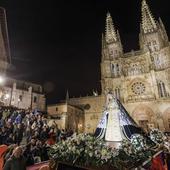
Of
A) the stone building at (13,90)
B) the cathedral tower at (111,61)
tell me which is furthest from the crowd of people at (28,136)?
the cathedral tower at (111,61)

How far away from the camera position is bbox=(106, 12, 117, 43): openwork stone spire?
145ft

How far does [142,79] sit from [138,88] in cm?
234

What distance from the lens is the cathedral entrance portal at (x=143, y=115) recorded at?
1252 inches

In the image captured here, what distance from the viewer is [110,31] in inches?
1805

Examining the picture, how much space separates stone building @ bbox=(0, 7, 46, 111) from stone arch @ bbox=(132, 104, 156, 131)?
71.3 feet

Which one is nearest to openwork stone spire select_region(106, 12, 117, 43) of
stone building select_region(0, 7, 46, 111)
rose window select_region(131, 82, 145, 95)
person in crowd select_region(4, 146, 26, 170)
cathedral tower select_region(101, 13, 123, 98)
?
cathedral tower select_region(101, 13, 123, 98)

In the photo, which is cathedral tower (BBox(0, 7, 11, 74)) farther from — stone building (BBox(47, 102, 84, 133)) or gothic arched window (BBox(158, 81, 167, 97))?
gothic arched window (BBox(158, 81, 167, 97))

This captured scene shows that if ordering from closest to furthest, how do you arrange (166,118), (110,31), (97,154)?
(97,154)
(166,118)
(110,31)

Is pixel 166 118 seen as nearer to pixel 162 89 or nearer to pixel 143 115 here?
pixel 143 115

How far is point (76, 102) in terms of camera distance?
132ft

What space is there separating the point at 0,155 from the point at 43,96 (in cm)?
3244

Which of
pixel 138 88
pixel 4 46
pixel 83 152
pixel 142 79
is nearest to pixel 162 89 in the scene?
pixel 142 79

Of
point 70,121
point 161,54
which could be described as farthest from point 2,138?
point 161,54

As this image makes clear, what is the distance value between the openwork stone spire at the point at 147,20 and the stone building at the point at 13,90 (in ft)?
107
